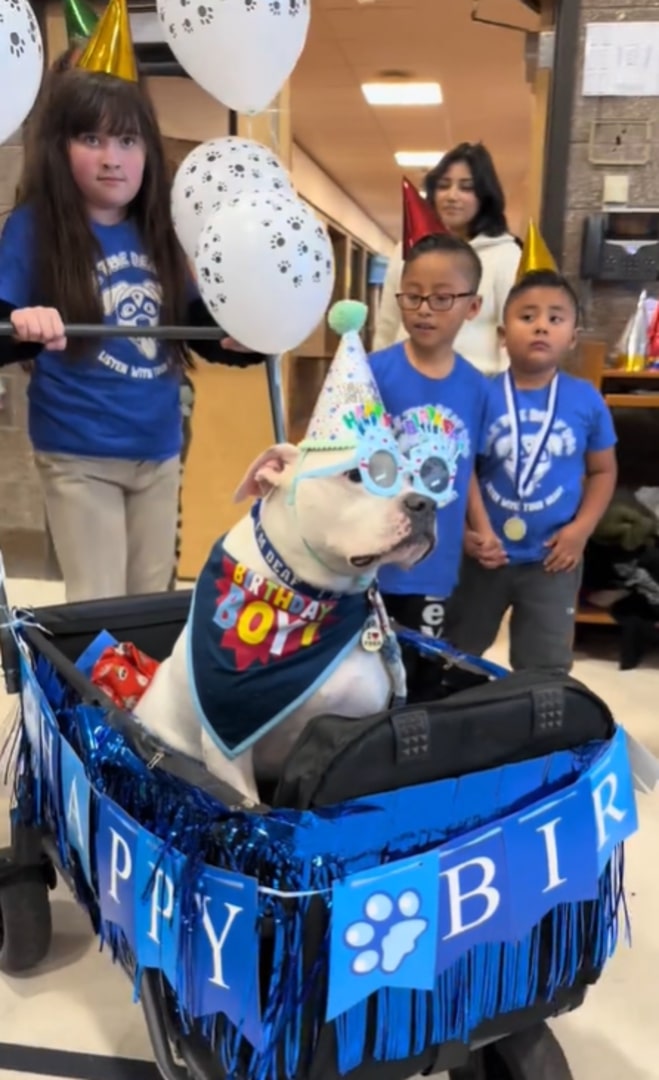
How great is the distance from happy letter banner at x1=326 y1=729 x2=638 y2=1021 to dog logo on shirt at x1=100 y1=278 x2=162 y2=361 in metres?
0.91

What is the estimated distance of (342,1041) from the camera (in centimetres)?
82

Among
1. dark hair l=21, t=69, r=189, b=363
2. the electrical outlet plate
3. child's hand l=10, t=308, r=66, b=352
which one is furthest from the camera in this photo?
the electrical outlet plate

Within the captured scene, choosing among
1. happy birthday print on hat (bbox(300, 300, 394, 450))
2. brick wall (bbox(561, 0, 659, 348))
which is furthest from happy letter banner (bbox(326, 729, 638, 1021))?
brick wall (bbox(561, 0, 659, 348))

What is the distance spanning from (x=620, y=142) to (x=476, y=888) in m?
2.28

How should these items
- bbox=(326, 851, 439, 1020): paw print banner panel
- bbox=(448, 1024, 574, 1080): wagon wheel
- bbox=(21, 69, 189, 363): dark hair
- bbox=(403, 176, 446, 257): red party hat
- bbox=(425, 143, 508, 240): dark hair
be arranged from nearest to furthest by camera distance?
bbox=(326, 851, 439, 1020): paw print banner panel, bbox=(448, 1024, 574, 1080): wagon wheel, bbox=(21, 69, 189, 363): dark hair, bbox=(403, 176, 446, 257): red party hat, bbox=(425, 143, 508, 240): dark hair

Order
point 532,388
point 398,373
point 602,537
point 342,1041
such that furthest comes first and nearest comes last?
1. point 602,537
2. point 532,388
3. point 398,373
4. point 342,1041

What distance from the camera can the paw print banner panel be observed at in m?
0.78

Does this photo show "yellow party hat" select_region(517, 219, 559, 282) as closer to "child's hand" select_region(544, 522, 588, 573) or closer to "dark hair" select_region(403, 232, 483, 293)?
"dark hair" select_region(403, 232, 483, 293)

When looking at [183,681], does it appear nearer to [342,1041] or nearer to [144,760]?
[144,760]

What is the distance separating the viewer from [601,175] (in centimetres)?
265

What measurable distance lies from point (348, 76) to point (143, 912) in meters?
4.61

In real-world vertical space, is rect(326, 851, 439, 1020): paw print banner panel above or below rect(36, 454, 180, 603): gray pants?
below

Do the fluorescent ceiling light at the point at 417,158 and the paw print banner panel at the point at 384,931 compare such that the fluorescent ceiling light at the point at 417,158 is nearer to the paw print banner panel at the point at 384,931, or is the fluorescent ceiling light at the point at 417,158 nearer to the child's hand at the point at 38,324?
the child's hand at the point at 38,324

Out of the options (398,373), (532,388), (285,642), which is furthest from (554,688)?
(532,388)
